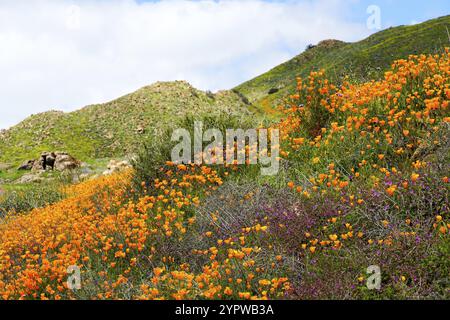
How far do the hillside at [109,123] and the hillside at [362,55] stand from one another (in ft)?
21.7

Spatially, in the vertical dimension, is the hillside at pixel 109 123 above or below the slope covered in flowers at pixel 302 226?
above

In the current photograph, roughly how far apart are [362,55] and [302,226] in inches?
1524

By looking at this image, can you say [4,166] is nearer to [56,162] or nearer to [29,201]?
[56,162]

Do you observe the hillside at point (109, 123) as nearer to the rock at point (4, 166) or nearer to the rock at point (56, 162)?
the rock at point (4, 166)

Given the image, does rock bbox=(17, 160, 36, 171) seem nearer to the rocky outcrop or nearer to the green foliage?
the rocky outcrop

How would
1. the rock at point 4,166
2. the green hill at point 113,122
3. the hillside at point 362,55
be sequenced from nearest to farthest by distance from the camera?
the rock at point 4,166 < the green hill at point 113,122 < the hillside at point 362,55

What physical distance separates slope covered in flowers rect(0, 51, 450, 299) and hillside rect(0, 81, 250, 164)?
612 inches

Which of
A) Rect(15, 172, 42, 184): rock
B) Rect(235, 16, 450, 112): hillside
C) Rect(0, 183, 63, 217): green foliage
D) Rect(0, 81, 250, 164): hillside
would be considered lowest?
Rect(0, 183, 63, 217): green foliage

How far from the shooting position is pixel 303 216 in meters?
5.55

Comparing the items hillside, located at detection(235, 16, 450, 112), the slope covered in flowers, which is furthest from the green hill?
the slope covered in flowers

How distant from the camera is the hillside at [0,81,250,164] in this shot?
24.5 meters

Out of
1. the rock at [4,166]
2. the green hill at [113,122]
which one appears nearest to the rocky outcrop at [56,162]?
the rock at [4,166]

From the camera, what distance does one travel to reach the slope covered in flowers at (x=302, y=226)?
14.8ft

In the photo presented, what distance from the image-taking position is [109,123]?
89.4ft
